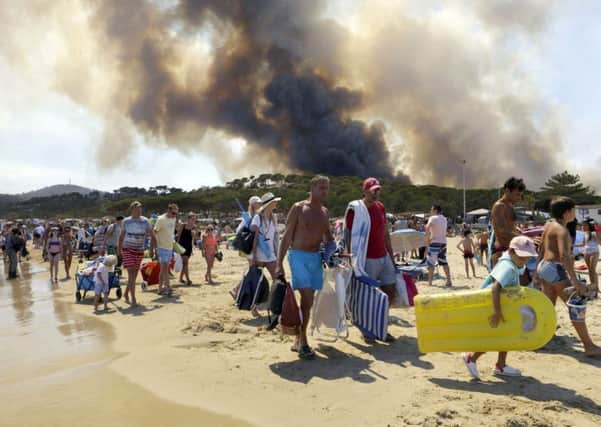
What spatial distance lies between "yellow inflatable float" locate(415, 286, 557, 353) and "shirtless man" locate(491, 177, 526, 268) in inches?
43.8

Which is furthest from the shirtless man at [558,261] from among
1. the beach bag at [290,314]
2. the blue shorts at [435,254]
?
the blue shorts at [435,254]

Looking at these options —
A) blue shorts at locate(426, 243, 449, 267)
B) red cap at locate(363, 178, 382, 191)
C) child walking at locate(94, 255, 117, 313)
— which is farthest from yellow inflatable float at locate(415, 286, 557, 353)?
child walking at locate(94, 255, 117, 313)

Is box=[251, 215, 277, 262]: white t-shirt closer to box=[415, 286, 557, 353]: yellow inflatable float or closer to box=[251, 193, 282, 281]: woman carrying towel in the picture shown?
box=[251, 193, 282, 281]: woman carrying towel

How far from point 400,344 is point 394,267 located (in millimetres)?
744

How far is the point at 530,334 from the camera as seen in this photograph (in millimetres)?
3221

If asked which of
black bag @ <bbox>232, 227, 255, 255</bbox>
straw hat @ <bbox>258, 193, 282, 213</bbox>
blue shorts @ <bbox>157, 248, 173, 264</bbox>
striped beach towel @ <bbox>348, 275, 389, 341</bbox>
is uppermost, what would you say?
straw hat @ <bbox>258, 193, 282, 213</bbox>

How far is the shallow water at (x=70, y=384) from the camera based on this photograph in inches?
114

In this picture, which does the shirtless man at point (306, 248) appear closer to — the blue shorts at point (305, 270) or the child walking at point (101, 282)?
the blue shorts at point (305, 270)

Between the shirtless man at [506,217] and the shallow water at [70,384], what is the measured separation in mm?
2940

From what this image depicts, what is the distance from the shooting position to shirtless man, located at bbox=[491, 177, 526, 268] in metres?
4.30

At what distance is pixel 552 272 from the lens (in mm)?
3814

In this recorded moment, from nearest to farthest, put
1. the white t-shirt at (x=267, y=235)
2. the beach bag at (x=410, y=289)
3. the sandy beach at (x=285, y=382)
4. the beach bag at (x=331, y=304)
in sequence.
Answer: the sandy beach at (x=285, y=382) < the beach bag at (x=331, y=304) < the beach bag at (x=410, y=289) < the white t-shirt at (x=267, y=235)

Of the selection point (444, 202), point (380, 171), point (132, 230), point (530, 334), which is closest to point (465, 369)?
point (530, 334)

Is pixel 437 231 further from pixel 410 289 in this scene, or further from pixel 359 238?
pixel 359 238
